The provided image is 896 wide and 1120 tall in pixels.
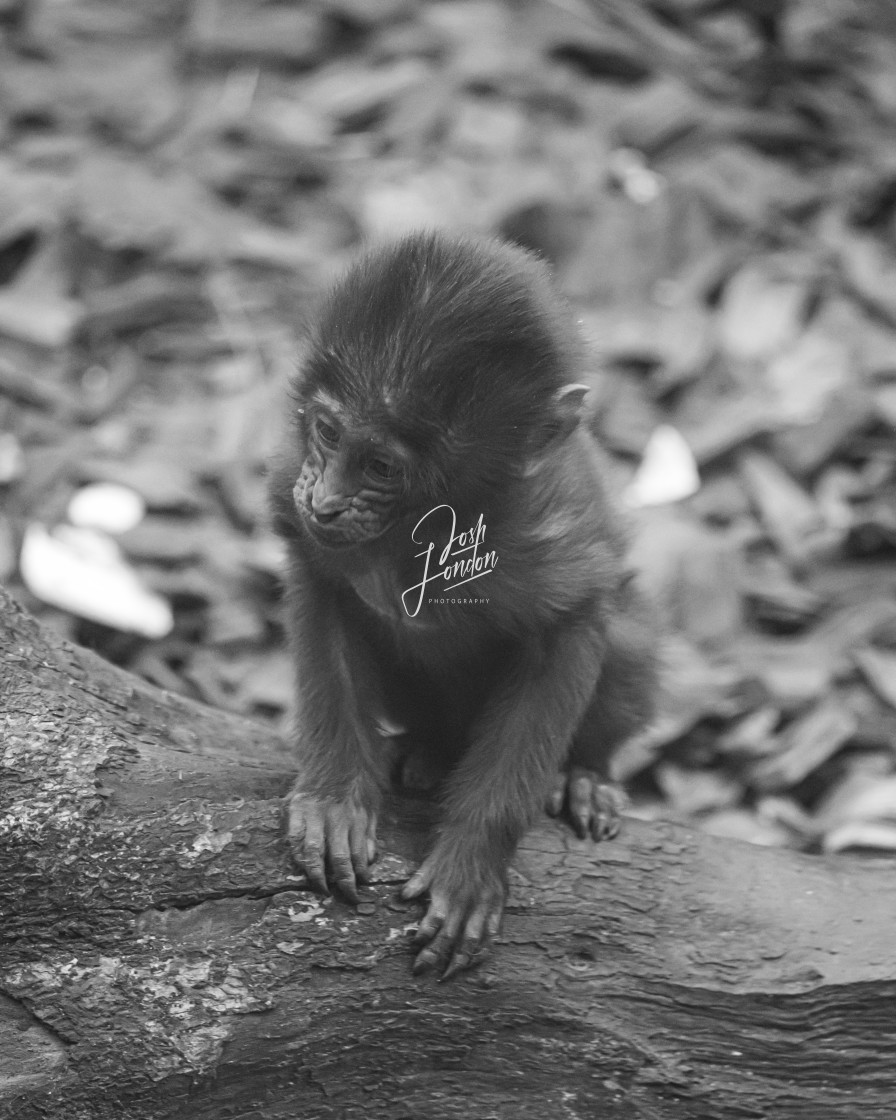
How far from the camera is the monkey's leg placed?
4.04 meters

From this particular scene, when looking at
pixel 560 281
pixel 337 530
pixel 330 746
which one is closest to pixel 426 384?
pixel 337 530

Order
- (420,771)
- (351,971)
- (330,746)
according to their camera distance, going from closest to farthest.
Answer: (351,971) → (330,746) → (420,771)

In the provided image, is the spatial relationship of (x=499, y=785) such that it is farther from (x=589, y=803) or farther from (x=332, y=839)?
(x=332, y=839)

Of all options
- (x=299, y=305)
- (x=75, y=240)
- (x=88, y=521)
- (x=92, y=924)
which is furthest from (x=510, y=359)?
(x=75, y=240)

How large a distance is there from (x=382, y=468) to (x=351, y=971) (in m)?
1.14

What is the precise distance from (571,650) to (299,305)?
161 inches

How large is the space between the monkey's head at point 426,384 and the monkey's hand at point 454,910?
80cm

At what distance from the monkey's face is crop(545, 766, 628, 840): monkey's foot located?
3.00ft

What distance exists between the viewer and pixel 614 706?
13.8 feet

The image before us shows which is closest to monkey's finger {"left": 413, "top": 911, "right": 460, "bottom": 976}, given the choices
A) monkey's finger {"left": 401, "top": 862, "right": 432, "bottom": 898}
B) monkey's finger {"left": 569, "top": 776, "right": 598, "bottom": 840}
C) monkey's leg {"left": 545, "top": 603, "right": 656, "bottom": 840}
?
monkey's finger {"left": 401, "top": 862, "right": 432, "bottom": 898}

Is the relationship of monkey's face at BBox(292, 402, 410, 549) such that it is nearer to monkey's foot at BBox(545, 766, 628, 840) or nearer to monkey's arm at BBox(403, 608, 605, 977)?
monkey's arm at BBox(403, 608, 605, 977)

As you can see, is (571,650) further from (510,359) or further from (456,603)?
(510,359)

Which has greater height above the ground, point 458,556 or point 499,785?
point 458,556

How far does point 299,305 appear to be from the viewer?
292 inches
